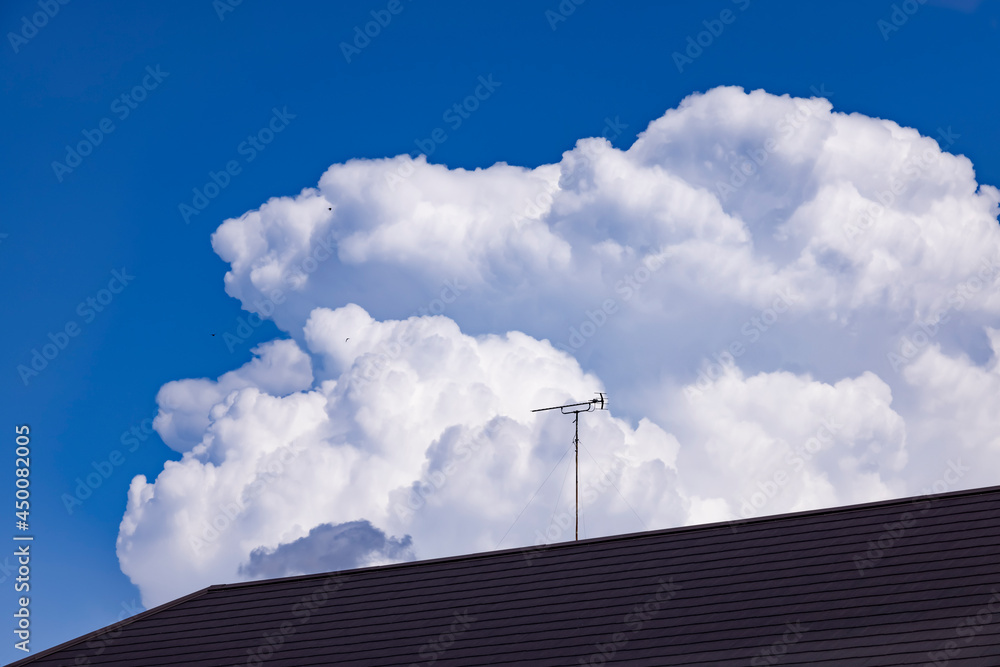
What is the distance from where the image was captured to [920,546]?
654 inches

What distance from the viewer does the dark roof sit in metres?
14.9

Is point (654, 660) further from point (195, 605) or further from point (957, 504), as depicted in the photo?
point (195, 605)

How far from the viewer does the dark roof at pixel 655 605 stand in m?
14.9

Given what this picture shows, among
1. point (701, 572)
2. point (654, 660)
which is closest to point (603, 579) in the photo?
point (701, 572)

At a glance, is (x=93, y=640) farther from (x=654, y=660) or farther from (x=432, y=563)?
(x=654, y=660)

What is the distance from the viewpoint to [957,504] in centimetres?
1761

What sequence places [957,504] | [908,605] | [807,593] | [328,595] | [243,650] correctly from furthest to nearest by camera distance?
[328,595] → [243,650] → [957,504] → [807,593] → [908,605]

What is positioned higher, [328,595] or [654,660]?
[328,595]

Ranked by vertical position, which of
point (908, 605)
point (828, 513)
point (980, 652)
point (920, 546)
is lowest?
point (980, 652)

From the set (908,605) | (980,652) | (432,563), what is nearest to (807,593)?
(908,605)

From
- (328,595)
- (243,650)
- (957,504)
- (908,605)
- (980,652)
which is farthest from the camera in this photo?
(328,595)

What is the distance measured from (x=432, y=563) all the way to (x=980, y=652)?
1046 centimetres

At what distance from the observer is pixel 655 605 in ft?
56.7

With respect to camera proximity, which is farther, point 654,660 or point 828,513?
point 828,513
